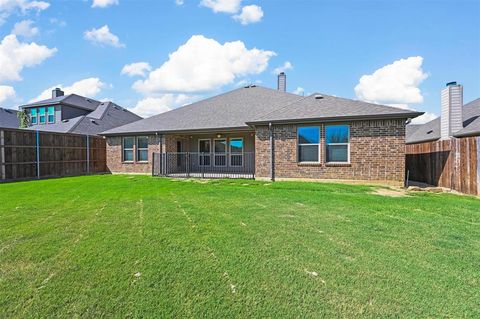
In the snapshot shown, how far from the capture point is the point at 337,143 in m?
11.6

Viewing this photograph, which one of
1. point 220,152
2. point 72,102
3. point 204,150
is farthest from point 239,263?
point 72,102

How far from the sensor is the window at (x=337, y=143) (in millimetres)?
11508

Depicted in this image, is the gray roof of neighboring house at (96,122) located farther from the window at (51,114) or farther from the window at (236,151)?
Answer: the window at (236,151)

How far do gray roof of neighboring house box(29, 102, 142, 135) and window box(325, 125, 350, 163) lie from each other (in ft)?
57.7

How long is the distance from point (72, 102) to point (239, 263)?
31.3 m

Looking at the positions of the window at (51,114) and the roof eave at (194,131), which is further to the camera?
the window at (51,114)

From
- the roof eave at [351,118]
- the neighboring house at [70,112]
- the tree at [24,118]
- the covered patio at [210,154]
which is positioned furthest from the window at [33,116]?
the roof eave at [351,118]

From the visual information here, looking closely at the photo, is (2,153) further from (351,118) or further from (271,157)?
(351,118)

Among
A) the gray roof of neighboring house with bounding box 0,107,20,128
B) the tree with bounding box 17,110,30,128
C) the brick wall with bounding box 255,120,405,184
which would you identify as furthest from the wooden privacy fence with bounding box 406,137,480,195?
the gray roof of neighboring house with bounding box 0,107,20,128

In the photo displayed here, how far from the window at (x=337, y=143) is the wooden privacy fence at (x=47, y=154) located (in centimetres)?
1486

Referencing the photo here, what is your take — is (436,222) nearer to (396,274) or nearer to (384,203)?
(384,203)

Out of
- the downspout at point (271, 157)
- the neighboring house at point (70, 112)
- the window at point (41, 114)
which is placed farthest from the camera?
the window at point (41, 114)

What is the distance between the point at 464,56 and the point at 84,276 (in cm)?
1761

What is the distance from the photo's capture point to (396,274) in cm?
307
